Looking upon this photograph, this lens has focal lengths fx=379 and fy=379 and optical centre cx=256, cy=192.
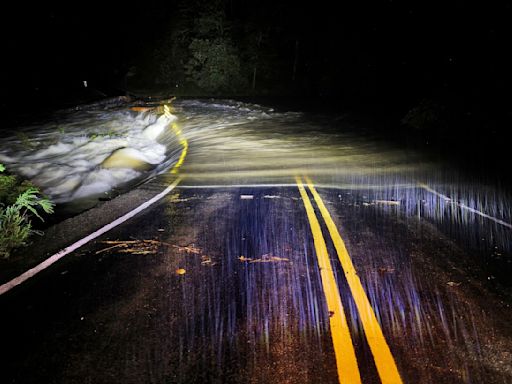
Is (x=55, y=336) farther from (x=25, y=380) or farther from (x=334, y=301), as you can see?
(x=334, y=301)

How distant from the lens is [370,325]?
3973mm

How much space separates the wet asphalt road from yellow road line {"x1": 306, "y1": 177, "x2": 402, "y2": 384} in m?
0.07

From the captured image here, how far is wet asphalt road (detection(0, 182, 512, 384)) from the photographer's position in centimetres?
343

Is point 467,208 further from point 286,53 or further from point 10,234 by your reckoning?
point 286,53

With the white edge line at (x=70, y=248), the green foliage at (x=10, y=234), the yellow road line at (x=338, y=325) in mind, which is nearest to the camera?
the yellow road line at (x=338, y=325)

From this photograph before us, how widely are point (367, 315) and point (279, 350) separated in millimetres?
1131

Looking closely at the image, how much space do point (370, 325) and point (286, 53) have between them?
2067 inches

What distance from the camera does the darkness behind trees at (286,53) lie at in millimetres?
17203

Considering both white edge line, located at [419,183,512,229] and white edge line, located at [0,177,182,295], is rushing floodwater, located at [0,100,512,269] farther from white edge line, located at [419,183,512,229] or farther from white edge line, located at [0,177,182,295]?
white edge line, located at [0,177,182,295]

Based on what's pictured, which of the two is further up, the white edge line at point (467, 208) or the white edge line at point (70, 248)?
the white edge line at point (467, 208)

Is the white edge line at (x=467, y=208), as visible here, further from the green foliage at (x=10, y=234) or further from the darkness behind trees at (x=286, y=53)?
the green foliage at (x=10, y=234)

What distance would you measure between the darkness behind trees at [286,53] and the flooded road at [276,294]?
1105cm

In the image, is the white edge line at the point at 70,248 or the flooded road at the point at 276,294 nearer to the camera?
the flooded road at the point at 276,294

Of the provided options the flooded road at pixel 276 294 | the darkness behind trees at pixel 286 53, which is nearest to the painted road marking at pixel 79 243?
the flooded road at pixel 276 294
